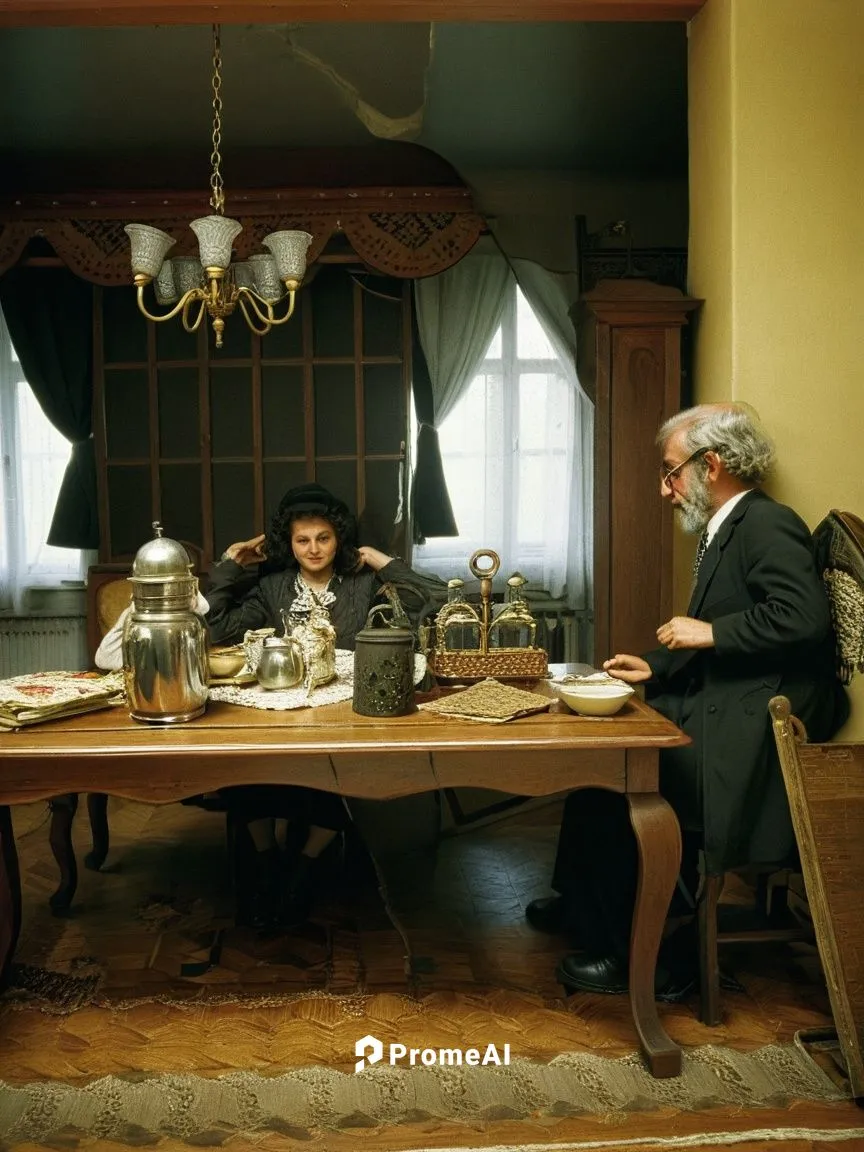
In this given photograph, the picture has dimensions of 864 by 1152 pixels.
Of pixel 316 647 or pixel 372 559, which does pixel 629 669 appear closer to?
pixel 316 647

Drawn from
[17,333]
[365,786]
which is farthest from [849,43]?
[17,333]

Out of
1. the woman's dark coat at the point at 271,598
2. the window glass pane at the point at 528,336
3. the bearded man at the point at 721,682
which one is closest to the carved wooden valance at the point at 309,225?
the window glass pane at the point at 528,336

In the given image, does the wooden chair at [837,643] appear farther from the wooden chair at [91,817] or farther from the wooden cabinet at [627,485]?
the wooden chair at [91,817]

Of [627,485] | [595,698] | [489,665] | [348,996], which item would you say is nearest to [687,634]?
[595,698]

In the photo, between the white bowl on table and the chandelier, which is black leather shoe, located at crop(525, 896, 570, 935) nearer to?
the white bowl on table

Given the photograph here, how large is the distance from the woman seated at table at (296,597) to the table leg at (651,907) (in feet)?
3.96

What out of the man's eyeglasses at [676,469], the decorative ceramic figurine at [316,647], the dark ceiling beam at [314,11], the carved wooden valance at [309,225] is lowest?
the decorative ceramic figurine at [316,647]

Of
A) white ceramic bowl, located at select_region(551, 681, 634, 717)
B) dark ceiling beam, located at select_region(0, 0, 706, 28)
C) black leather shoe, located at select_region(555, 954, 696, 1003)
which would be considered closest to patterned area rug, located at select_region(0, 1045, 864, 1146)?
black leather shoe, located at select_region(555, 954, 696, 1003)

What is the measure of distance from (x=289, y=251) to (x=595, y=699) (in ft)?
5.10

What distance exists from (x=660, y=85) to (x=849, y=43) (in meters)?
1.63

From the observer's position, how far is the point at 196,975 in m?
2.68

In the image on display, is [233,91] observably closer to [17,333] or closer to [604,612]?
[17,333]

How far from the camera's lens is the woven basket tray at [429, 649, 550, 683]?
2.64 metres

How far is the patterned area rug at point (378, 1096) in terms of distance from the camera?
6.61 feet
